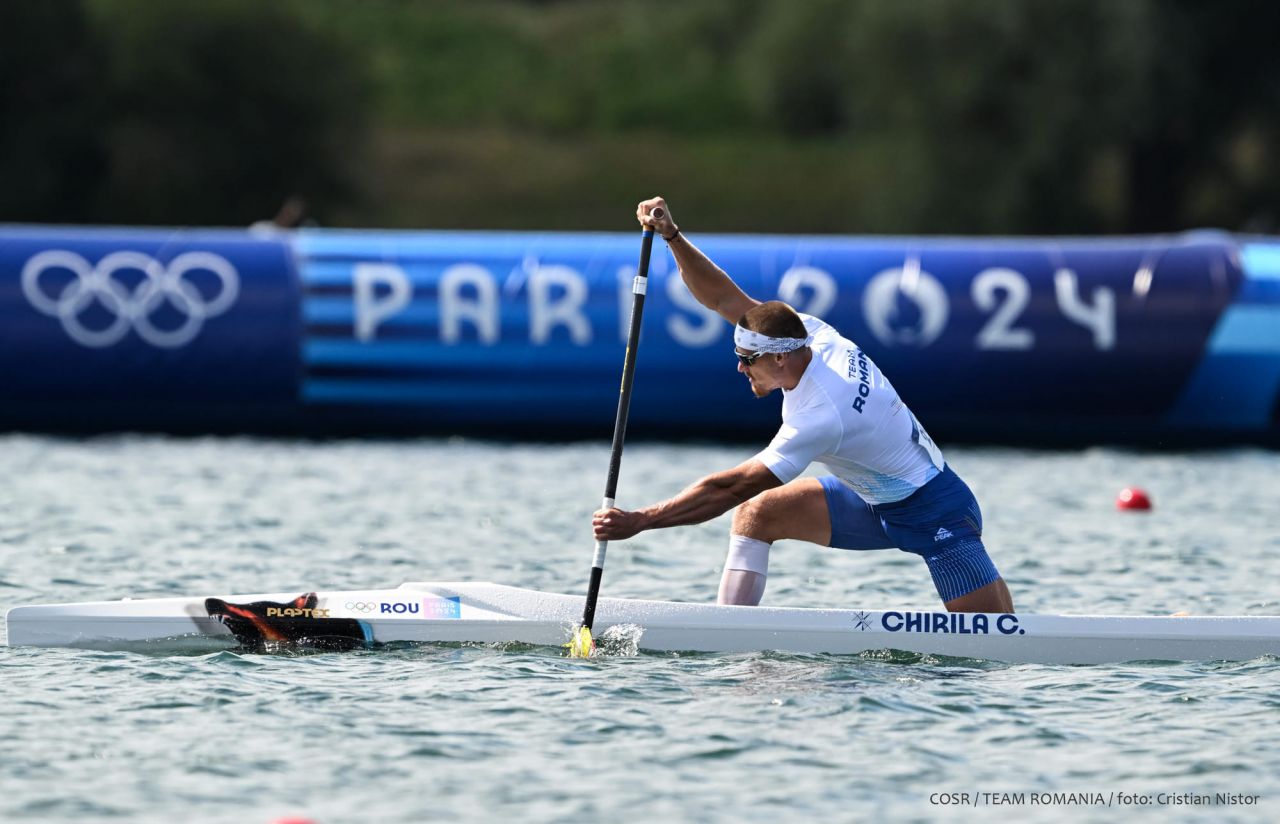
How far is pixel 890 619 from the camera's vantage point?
9000mm

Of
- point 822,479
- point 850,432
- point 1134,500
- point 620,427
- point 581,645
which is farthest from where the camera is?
point 1134,500

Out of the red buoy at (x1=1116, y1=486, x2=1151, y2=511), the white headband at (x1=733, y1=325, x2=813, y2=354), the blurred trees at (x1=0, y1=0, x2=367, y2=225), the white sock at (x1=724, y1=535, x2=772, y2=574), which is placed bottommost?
the white sock at (x1=724, y1=535, x2=772, y2=574)

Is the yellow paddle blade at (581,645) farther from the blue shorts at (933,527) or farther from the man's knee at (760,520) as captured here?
the blue shorts at (933,527)

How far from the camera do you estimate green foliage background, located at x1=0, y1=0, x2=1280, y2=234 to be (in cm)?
3120

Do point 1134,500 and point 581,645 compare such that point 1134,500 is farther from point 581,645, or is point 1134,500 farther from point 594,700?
point 594,700

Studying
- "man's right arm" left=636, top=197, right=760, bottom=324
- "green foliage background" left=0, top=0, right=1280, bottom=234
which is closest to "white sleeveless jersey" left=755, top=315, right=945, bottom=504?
"man's right arm" left=636, top=197, right=760, bottom=324

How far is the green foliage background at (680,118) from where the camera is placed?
1228 inches

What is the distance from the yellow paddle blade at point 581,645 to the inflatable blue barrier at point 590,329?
7.88 m

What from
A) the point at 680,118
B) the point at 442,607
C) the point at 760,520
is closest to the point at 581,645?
the point at 442,607

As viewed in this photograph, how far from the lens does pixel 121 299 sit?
1675cm

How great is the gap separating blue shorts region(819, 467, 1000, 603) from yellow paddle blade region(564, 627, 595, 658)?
1236mm

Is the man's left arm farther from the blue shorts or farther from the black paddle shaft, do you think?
the blue shorts

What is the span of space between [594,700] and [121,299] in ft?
32.4

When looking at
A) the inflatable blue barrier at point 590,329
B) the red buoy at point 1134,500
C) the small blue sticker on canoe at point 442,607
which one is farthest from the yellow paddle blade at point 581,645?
the inflatable blue barrier at point 590,329
